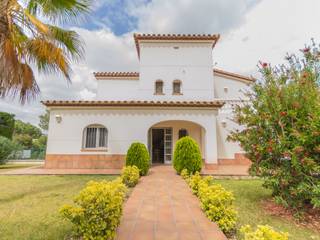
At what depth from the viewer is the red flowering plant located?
485 centimetres

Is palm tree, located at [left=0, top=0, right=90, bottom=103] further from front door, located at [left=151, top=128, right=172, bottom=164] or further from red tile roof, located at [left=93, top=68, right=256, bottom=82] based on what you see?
red tile roof, located at [left=93, top=68, right=256, bottom=82]

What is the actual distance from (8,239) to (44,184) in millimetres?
5287

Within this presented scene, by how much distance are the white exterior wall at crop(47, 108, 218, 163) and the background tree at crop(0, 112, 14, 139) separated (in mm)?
15449

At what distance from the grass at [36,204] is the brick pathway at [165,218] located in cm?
145

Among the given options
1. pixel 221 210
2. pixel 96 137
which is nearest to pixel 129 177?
pixel 221 210

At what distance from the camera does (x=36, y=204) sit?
6.00 meters

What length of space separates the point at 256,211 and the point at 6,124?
27872 millimetres

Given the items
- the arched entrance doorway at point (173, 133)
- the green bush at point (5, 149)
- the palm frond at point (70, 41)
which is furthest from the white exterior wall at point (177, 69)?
the green bush at point (5, 149)

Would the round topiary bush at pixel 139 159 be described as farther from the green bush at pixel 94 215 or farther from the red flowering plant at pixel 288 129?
the green bush at pixel 94 215

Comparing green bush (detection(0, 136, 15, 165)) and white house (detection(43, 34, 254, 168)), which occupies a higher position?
white house (detection(43, 34, 254, 168))

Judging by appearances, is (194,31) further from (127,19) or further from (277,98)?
(277,98)

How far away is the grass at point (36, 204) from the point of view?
163 inches

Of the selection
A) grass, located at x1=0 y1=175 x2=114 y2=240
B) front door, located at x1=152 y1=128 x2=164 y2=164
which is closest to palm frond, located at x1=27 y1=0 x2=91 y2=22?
grass, located at x1=0 y1=175 x2=114 y2=240

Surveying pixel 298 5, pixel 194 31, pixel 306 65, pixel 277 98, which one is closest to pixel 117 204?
pixel 277 98
